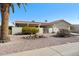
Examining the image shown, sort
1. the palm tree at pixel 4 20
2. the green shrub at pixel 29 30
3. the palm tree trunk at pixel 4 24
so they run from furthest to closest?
the green shrub at pixel 29 30, the palm tree trunk at pixel 4 24, the palm tree at pixel 4 20

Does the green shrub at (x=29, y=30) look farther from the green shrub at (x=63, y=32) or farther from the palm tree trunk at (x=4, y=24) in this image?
the green shrub at (x=63, y=32)

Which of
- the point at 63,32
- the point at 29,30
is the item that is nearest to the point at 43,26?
the point at 29,30

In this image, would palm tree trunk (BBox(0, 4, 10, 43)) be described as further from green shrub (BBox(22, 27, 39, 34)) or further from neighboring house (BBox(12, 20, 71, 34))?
green shrub (BBox(22, 27, 39, 34))

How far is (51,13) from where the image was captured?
23.8 ft

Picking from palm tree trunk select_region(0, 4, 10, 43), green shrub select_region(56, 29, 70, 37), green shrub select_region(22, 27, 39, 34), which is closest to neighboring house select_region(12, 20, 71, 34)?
green shrub select_region(22, 27, 39, 34)

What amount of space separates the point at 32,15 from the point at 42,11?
0.47 metres

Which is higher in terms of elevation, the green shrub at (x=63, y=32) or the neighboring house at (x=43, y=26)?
the neighboring house at (x=43, y=26)

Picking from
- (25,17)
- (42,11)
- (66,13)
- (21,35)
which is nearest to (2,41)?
(21,35)

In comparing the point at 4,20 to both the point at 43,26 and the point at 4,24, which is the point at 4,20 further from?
the point at 43,26

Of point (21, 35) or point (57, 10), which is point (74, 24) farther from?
point (21, 35)

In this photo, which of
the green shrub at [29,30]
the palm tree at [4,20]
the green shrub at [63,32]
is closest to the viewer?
the palm tree at [4,20]

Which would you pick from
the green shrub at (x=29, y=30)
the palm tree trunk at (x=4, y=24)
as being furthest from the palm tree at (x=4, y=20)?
the green shrub at (x=29, y=30)

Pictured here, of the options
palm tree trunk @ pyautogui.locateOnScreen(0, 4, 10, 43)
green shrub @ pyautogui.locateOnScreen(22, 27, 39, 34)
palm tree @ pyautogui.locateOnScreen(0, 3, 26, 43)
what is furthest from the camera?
green shrub @ pyautogui.locateOnScreen(22, 27, 39, 34)

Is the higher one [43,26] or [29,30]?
[43,26]
